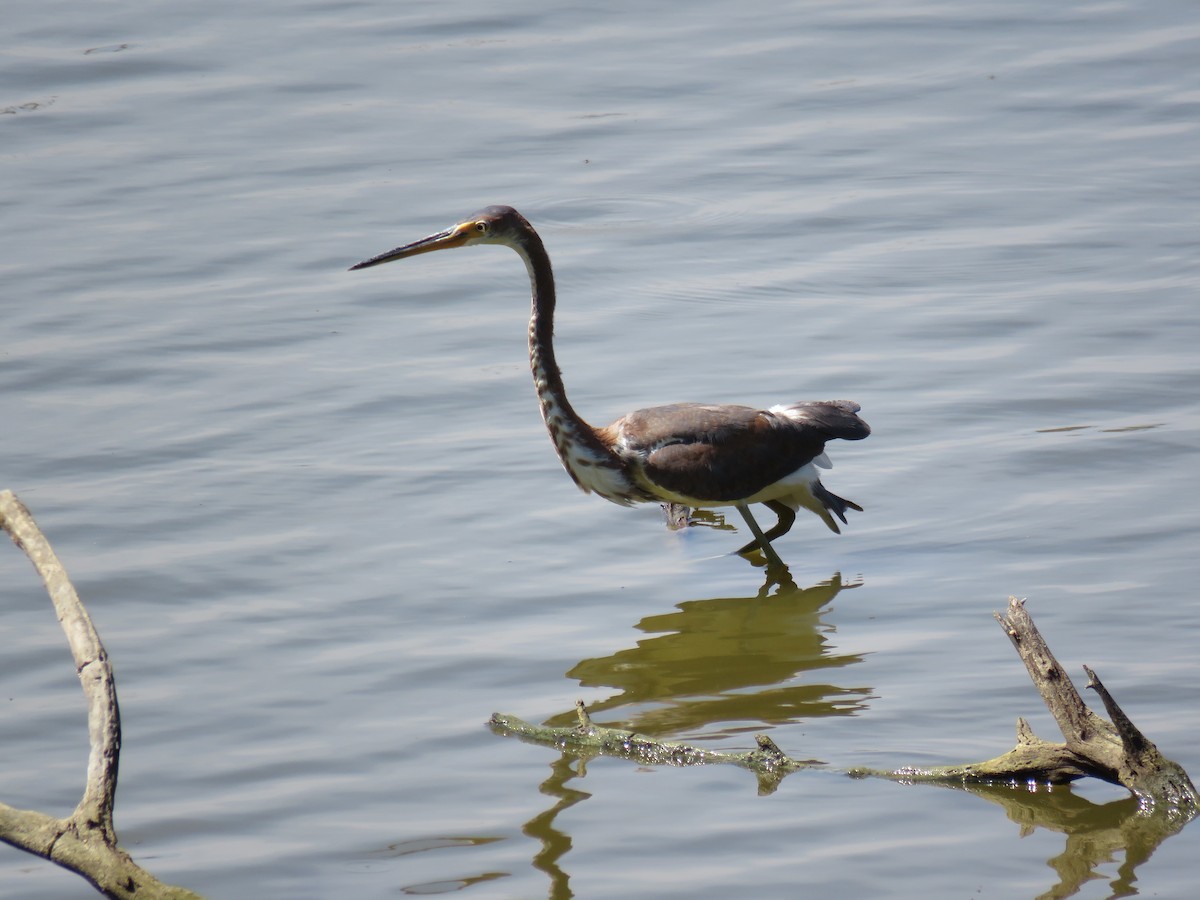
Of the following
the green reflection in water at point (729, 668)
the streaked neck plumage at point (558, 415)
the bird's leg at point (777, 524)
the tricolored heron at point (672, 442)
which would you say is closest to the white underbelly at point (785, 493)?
the tricolored heron at point (672, 442)

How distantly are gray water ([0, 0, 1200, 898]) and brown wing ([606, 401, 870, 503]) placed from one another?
1.47 feet

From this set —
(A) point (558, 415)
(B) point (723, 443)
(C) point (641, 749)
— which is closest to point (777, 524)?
(B) point (723, 443)

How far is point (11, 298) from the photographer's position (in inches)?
419

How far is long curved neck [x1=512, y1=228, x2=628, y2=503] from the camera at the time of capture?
7.58 meters

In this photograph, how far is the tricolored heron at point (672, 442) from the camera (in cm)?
757

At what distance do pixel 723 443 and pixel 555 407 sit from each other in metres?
0.79

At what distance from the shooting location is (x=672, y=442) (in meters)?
7.65

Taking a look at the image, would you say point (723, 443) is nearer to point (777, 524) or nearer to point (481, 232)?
point (777, 524)

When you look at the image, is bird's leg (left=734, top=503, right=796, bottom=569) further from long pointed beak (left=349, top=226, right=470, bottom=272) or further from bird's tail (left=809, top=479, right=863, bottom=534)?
long pointed beak (left=349, top=226, right=470, bottom=272)

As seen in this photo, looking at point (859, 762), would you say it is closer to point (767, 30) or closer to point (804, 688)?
point (804, 688)

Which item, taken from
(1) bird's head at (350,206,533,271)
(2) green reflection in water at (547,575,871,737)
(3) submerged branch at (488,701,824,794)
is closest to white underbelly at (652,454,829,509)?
(2) green reflection in water at (547,575,871,737)

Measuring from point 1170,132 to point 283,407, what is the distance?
7.67m

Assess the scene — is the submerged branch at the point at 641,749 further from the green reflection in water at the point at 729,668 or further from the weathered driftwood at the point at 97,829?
the weathered driftwood at the point at 97,829

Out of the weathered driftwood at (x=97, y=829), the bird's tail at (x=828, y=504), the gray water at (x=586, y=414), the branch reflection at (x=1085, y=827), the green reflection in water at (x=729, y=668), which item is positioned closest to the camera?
the weathered driftwood at (x=97, y=829)
